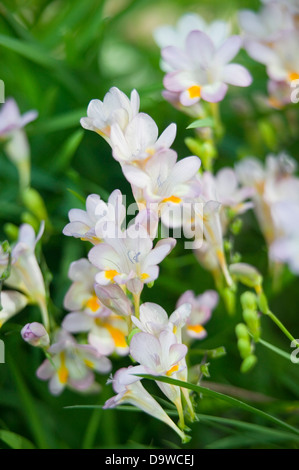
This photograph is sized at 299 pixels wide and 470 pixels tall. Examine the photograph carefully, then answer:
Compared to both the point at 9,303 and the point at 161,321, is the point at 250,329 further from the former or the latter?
the point at 9,303

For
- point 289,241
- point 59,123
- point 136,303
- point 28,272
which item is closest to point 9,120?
point 59,123

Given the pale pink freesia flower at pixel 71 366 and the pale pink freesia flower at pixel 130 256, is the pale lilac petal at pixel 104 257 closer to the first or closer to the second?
the pale pink freesia flower at pixel 130 256

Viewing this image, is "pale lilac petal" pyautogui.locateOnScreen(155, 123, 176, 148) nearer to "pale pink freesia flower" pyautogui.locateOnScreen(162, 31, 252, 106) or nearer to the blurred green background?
"pale pink freesia flower" pyautogui.locateOnScreen(162, 31, 252, 106)

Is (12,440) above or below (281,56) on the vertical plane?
below

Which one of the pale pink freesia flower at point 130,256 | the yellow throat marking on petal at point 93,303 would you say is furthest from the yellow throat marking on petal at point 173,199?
the yellow throat marking on petal at point 93,303

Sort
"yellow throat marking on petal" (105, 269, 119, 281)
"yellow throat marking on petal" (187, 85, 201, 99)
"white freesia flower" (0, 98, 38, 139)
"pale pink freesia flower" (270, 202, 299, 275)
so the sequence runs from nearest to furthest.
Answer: "pale pink freesia flower" (270, 202, 299, 275), "yellow throat marking on petal" (105, 269, 119, 281), "yellow throat marking on petal" (187, 85, 201, 99), "white freesia flower" (0, 98, 38, 139)

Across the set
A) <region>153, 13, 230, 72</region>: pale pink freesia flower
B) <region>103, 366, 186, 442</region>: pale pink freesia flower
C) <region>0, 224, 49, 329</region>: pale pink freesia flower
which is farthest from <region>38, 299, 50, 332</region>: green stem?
<region>153, 13, 230, 72</region>: pale pink freesia flower
